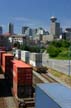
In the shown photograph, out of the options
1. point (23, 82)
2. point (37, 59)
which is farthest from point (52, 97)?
point (37, 59)

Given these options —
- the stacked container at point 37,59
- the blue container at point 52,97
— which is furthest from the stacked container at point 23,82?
the stacked container at point 37,59

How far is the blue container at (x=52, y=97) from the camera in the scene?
1392 centimetres

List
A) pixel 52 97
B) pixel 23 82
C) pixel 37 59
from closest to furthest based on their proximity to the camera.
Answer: pixel 52 97 → pixel 23 82 → pixel 37 59

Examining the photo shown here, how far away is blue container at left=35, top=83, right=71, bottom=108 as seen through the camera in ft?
45.7

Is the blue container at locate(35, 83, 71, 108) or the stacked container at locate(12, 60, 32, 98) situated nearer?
the blue container at locate(35, 83, 71, 108)

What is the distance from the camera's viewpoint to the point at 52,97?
1520 centimetres

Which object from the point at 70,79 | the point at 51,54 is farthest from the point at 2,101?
the point at 51,54

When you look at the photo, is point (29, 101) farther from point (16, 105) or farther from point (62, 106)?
point (62, 106)

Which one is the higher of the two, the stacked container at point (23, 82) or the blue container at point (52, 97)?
the blue container at point (52, 97)

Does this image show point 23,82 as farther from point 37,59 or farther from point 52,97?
point 37,59

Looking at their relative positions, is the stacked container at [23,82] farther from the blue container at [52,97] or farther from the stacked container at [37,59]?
the stacked container at [37,59]

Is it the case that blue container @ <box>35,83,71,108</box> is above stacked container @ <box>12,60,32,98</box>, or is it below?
above

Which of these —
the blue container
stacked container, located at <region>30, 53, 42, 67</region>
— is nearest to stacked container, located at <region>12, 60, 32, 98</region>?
the blue container

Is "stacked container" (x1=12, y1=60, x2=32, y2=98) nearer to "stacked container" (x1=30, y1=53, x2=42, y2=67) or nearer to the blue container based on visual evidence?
the blue container
